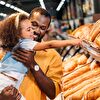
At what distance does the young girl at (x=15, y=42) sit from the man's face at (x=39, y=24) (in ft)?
0.16

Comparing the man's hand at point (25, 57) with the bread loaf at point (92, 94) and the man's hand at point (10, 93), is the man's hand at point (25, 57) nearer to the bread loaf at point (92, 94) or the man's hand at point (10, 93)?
the man's hand at point (10, 93)

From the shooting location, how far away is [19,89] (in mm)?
1396

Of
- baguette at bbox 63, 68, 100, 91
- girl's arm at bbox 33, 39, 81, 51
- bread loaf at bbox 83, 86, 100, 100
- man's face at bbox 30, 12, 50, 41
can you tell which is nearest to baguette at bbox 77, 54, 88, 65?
baguette at bbox 63, 68, 100, 91

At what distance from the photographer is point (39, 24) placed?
4.89 feet

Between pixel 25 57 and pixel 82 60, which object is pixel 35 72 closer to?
pixel 25 57

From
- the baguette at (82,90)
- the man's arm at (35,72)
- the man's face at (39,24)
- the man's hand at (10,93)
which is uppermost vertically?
the man's face at (39,24)

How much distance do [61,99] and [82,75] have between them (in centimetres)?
39

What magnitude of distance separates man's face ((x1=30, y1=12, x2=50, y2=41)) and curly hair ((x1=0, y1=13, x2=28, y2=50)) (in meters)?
0.09

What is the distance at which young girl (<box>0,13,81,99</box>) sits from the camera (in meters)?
1.35

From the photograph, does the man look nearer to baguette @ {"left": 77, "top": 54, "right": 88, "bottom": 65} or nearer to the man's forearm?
the man's forearm

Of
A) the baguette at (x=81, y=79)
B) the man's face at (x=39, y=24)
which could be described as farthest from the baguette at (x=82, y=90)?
the man's face at (x=39, y=24)

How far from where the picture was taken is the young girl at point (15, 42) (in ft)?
4.44

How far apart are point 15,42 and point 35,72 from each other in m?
0.16

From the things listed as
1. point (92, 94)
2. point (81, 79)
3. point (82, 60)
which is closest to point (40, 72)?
point (92, 94)
